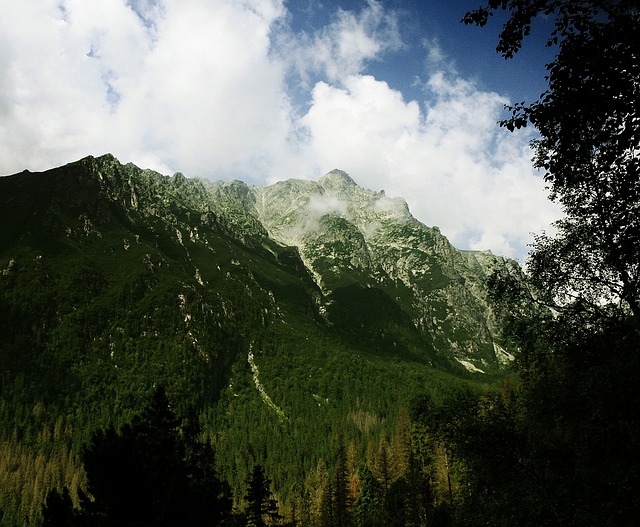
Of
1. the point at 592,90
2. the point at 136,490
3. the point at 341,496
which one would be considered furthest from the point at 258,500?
the point at 592,90

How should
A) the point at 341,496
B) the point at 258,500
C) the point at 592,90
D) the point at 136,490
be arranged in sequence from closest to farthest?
the point at 592,90
the point at 136,490
the point at 258,500
the point at 341,496

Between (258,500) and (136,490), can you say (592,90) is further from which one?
(258,500)

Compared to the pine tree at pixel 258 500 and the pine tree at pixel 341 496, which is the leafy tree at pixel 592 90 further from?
the pine tree at pixel 341 496

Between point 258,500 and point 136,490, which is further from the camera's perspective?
point 258,500

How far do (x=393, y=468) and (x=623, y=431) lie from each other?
63532 mm

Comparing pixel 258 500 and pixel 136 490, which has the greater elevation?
pixel 136 490

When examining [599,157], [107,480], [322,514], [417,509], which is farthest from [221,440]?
[599,157]

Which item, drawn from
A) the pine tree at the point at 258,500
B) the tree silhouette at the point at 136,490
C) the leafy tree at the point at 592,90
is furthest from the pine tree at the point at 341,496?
the leafy tree at the point at 592,90

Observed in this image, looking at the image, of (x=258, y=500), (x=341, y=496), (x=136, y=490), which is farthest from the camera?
(x=341, y=496)

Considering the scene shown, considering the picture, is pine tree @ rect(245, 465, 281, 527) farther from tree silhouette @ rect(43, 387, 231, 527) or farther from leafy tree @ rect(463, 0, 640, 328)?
leafy tree @ rect(463, 0, 640, 328)

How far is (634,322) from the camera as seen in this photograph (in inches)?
529

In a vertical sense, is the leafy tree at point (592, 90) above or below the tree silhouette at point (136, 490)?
above

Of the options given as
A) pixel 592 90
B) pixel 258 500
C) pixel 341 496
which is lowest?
pixel 341 496

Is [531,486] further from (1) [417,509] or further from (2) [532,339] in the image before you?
(1) [417,509]
